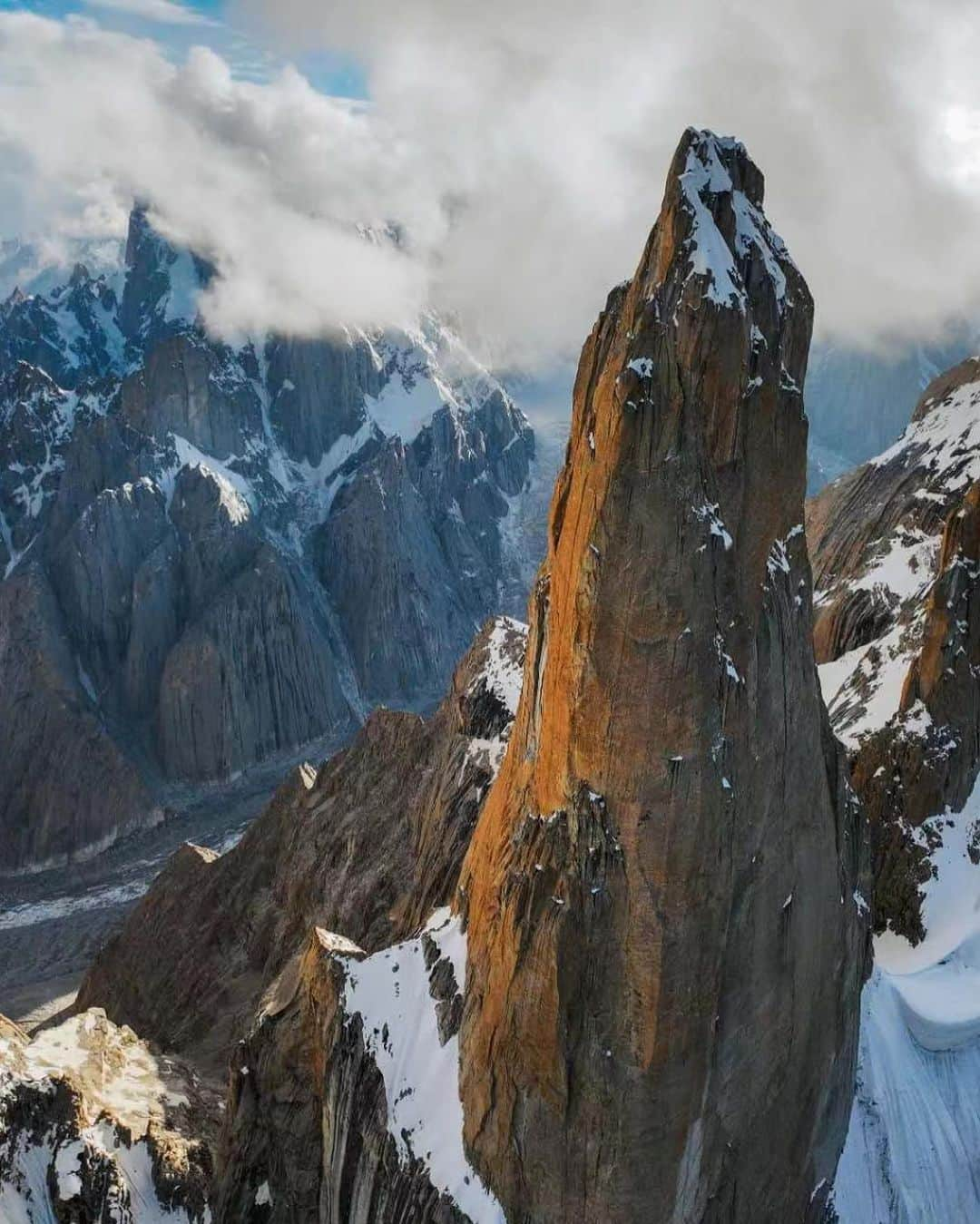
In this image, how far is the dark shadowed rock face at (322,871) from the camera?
146 feet

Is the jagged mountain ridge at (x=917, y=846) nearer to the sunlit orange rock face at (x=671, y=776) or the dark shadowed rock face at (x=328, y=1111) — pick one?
the sunlit orange rock face at (x=671, y=776)

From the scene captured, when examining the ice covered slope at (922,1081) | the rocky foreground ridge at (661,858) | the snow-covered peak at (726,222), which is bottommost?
the ice covered slope at (922,1081)

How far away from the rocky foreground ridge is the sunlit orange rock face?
0.21 feet

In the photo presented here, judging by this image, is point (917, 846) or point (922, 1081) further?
point (917, 846)

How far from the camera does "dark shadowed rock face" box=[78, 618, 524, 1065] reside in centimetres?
4441

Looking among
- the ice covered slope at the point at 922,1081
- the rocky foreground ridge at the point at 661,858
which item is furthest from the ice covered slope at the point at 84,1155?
the ice covered slope at the point at 922,1081

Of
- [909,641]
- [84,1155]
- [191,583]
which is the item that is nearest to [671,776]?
[84,1155]

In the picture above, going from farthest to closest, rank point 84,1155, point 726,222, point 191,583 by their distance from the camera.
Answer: point 191,583
point 84,1155
point 726,222

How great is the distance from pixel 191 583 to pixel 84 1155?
121408mm

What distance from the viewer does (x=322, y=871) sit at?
54.2 metres

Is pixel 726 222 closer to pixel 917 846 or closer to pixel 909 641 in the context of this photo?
pixel 917 846

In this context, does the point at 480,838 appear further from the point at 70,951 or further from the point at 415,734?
the point at 70,951

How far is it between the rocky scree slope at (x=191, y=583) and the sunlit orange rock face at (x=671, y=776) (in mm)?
111620

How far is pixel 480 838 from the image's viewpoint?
1120 inches
